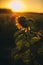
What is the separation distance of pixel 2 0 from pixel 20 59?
30.0 inches

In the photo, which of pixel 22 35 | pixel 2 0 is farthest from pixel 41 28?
pixel 2 0

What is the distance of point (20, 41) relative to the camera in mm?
1929

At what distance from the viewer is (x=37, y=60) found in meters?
1.89

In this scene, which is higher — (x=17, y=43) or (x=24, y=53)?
(x=17, y=43)

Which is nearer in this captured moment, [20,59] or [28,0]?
[20,59]

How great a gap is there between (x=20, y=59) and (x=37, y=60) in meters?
0.20

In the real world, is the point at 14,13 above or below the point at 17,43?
above

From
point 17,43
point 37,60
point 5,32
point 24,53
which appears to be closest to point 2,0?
point 5,32

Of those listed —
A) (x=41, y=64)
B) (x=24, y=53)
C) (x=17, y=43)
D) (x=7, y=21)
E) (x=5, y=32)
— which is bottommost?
(x=41, y=64)

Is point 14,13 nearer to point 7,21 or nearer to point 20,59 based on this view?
point 7,21

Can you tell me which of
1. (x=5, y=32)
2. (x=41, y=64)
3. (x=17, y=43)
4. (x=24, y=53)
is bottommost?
(x=41, y=64)

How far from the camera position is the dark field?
188cm

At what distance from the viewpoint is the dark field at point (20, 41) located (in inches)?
74.2

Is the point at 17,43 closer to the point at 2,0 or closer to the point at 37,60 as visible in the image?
the point at 37,60
